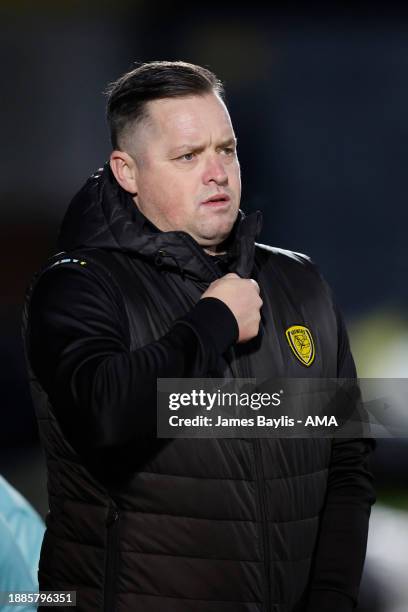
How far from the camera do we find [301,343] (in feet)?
5.24

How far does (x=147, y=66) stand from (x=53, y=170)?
1701 mm

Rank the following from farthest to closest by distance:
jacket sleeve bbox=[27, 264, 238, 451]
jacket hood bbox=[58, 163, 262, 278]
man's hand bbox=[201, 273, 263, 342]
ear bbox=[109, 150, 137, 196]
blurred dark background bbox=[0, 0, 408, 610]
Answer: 1. blurred dark background bbox=[0, 0, 408, 610]
2. ear bbox=[109, 150, 137, 196]
3. jacket hood bbox=[58, 163, 262, 278]
4. man's hand bbox=[201, 273, 263, 342]
5. jacket sleeve bbox=[27, 264, 238, 451]

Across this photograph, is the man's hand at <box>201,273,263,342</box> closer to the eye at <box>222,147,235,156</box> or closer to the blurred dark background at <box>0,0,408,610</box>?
the eye at <box>222,147,235,156</box>

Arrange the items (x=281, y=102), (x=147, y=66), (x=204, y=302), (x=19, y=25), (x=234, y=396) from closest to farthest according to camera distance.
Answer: (x=204, y=302), (x=234, y=396), (x=147, y=66), (x=19, y=25), (x=281, y=102)

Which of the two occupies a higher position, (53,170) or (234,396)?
(53,170)

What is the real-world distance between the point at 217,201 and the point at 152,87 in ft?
0.75

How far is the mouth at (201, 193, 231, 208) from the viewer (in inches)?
61.3

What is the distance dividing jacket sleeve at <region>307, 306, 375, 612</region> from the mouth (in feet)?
1.18

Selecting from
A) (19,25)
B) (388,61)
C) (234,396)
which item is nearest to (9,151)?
(19,25)

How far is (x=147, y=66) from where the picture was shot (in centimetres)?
162

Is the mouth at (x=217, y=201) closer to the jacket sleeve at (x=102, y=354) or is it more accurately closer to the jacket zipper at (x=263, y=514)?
the jacket sleeve at (x=102, y=354)

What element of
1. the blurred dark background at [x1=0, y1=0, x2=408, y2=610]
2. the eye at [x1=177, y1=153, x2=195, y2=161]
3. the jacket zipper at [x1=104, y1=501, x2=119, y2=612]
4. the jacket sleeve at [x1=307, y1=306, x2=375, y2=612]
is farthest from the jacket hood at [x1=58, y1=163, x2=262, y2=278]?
the blurred dark background at [x1=0, y1=0, x2=408, y2=610]

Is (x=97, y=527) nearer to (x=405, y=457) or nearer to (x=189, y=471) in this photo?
(x=189, y=471)

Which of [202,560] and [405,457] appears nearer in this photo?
[202,560]
